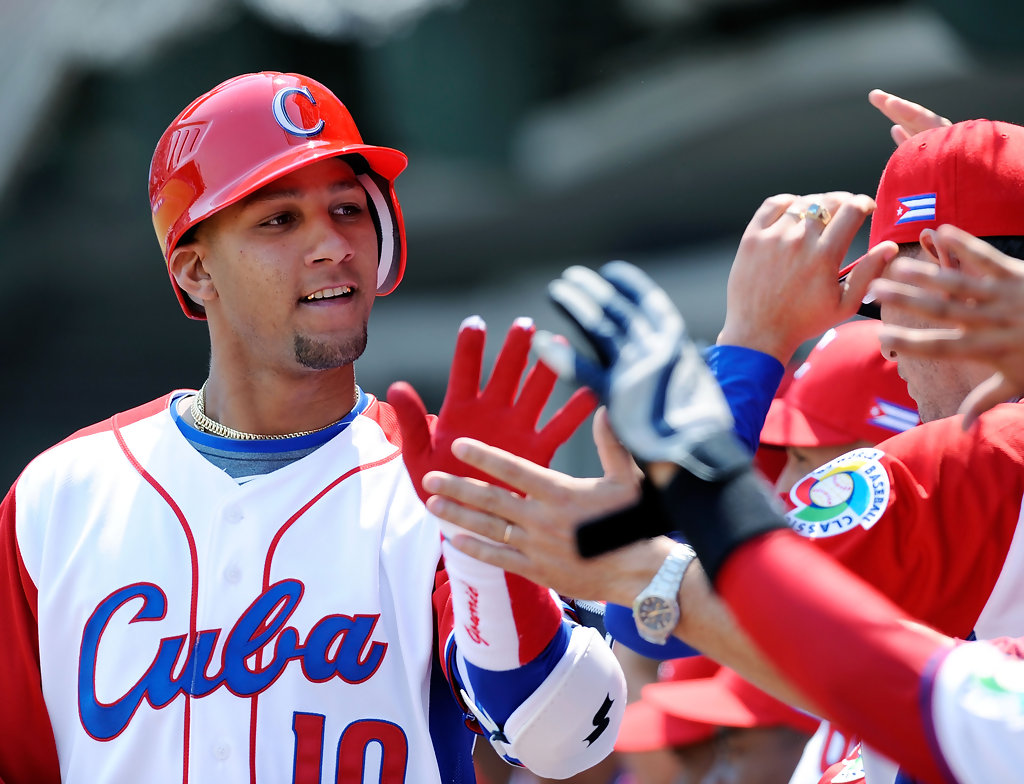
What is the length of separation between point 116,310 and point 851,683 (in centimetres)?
784

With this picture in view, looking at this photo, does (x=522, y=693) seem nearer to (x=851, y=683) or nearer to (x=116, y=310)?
(x=851, y=683)

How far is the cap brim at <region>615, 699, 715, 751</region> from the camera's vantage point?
8.80 ft

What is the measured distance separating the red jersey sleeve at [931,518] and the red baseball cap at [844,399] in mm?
1019

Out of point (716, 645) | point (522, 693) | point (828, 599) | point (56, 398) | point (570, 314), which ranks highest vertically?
point (570, 314)

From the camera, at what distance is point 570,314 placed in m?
1.42

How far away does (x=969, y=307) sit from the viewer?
134 cm

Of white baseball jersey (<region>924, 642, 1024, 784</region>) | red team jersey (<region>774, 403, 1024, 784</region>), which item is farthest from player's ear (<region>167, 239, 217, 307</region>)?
white baseball jersey (<region>924, 642, 1024, 784</region>)

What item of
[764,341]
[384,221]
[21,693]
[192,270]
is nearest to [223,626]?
[21,693]

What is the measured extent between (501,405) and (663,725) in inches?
55.6

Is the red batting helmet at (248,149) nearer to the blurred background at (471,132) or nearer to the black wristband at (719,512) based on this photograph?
the black wristband at (719,512)

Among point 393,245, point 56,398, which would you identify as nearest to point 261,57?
point 56,398

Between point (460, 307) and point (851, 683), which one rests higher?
point (851, 683)

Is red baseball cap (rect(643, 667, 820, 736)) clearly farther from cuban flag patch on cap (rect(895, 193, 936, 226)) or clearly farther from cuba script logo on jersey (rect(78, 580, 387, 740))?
cuban flag patch on cap (rect(895, 193, 936, 226))

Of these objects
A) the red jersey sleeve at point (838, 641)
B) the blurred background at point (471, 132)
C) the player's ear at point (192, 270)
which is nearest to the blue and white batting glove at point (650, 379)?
the red jersey sleeve at point (838, 641)
